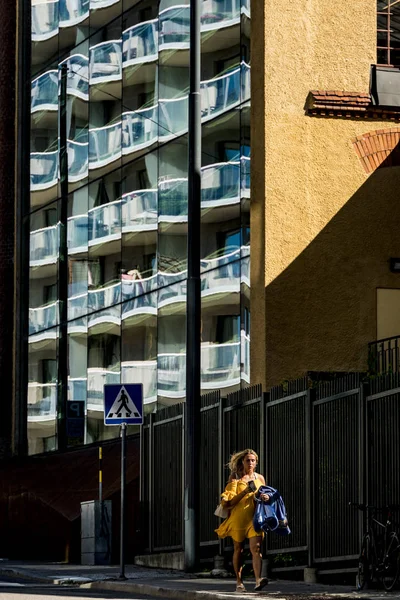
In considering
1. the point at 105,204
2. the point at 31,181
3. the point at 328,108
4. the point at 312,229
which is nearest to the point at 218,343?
the point at 312,229

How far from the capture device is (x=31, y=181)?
35719 mm

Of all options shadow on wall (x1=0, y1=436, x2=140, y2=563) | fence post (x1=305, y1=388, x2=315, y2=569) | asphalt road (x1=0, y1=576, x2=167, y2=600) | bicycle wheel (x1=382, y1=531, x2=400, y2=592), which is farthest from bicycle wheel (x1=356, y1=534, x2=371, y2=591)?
shadow on wall (x1=0, y1=436, x2=140, y2=563)

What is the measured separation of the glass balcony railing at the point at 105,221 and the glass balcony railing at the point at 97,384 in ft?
8.91

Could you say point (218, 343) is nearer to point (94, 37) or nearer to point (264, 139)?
point (264, 139)

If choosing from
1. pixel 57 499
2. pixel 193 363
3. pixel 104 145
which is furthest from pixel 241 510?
pixel 104 145

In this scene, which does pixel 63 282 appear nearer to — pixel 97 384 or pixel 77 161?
A: pixel 77 161

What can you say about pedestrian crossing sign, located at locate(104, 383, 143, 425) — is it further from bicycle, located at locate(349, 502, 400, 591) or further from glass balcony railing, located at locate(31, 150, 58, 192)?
glass balcony railing, located at locate(31, 150, 58, 192)

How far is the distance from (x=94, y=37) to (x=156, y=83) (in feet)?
12.5

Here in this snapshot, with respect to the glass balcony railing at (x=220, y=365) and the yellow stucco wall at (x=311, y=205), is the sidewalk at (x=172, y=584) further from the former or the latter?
the yellow stucco wall at (x=311, y=205)

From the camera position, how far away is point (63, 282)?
33156 millimetres

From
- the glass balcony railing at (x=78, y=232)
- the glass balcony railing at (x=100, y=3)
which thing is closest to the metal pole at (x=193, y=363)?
the glass balcony railing at (x=78, y=232)

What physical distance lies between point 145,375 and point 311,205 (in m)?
5.33

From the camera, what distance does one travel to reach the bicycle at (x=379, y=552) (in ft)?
48.9

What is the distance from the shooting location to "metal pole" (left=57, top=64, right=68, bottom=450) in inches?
1300
